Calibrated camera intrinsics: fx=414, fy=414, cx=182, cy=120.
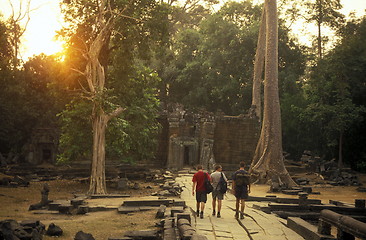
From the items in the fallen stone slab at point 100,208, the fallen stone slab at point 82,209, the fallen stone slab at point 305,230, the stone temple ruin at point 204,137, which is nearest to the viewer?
the fallen stone slab at point 305,230

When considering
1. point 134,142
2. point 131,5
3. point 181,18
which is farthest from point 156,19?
point 181,18

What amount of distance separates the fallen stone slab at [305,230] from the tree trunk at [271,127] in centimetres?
1267

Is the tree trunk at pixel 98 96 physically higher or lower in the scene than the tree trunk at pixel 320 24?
lower

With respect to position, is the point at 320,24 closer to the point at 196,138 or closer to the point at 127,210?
the point at 196,138

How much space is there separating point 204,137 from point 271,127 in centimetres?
651

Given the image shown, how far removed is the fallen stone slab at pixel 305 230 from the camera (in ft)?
28.4

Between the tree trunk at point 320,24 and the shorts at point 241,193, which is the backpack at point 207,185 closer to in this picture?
the shorts at point 241,193

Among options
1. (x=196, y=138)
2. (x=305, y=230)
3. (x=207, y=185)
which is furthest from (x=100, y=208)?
(x=196, y=138)

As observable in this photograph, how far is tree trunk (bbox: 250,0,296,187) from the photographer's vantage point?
2347 centimetres

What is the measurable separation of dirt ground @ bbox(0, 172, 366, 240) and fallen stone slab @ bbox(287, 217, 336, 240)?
362 centimetres

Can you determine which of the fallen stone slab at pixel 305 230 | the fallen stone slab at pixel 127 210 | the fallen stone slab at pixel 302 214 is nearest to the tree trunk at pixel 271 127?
the fallen stone slab at pixel 302 214

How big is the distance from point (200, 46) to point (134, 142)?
1859cm

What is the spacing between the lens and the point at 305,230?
948cm

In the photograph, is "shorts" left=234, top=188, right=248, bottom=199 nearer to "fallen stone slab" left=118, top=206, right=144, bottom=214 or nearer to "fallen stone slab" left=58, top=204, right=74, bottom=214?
"fallen stone slab" left=118, top=206, right=144, bottom=214
